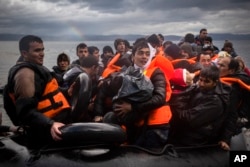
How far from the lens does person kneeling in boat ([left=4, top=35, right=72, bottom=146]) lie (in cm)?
271

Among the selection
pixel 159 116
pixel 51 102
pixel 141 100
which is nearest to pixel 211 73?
pixel 159 116

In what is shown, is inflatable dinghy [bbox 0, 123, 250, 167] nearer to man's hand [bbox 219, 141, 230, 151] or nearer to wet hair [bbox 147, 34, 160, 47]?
man's hand [bbox 219, 141, 230, 151]

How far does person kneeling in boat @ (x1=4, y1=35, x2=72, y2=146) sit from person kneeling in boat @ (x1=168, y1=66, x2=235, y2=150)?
121cm

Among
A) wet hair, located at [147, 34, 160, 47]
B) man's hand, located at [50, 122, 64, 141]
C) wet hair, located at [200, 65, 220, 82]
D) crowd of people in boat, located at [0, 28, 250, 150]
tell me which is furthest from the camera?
wet hair, located at [147, 34, 160, 47]

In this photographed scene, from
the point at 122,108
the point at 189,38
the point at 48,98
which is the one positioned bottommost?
the point at 122,108

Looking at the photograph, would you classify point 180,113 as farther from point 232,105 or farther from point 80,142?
point 80,142

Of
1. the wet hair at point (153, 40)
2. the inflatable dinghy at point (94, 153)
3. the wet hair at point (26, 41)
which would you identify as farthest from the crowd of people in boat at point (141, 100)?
the wet hair at point (153, 40)

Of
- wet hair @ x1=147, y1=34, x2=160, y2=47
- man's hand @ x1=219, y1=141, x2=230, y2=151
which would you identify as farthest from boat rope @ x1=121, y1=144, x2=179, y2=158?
wet hair @ x1=147, y1=34, x2=160, y2=47

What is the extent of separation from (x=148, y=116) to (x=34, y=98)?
1.11 metres

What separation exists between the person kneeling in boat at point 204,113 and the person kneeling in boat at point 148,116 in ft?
0.93

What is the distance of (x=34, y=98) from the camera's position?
9.05 ft

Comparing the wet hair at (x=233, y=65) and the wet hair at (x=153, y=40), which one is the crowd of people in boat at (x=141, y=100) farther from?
the wet hair at (x=153, y=40)

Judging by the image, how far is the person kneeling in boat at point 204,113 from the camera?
3275mm

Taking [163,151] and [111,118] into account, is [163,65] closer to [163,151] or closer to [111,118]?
[111,118]
